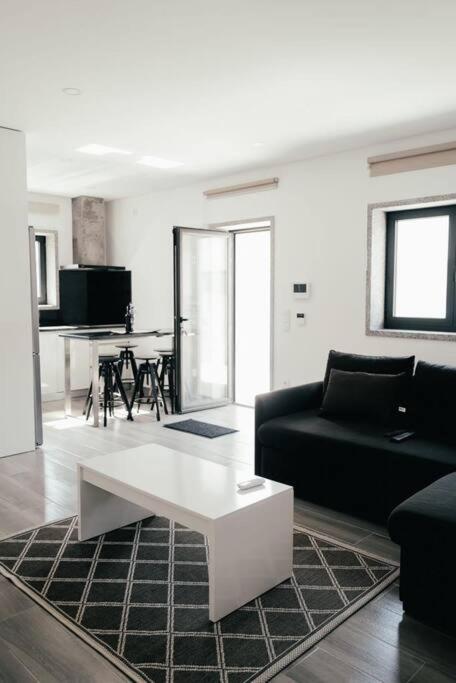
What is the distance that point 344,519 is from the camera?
3.32 m

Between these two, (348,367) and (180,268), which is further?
(180,268)

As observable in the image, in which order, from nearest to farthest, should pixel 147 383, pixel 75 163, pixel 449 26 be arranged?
pixel 449 26 → pixel 75 163 → pixel 147 383

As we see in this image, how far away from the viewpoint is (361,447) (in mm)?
3232

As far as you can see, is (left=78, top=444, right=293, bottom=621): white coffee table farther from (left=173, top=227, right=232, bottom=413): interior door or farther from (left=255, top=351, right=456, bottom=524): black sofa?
(left=173, top=227, right=232, bottom=413): interior door

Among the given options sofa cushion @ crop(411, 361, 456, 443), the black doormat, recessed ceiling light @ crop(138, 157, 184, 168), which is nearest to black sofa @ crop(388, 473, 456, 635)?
sofa cushion @ crop(411, 361, 456, 443)

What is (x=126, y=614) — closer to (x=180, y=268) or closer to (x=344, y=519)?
(x=344, y=519)

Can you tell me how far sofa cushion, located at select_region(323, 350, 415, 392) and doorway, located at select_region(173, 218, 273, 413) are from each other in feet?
5.81

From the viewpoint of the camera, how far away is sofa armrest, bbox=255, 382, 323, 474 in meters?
3.83

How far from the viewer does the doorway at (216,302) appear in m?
6.12

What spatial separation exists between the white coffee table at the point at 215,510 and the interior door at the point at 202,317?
3104mm

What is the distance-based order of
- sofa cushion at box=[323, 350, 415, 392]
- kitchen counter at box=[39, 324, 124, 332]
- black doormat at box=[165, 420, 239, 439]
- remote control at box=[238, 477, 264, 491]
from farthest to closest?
kitchen counter at box=[39, 324, 124, 332], black doormat at box=[165, 420, 239, 439], sofa cushion at box=[323, 350, 415, 392], remote control at box=[238, 477, 264, 491]

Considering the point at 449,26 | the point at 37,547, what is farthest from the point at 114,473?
the point at 449,26

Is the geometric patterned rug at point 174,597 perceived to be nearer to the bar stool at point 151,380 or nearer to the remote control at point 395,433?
the remote control at point 395,433

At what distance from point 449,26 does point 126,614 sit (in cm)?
311
